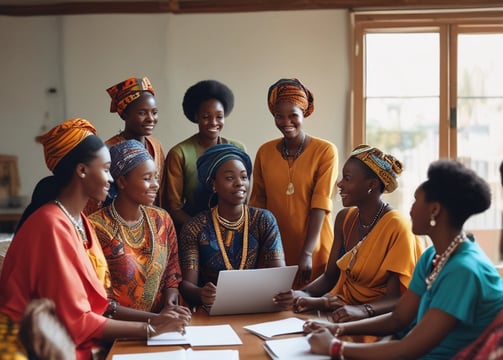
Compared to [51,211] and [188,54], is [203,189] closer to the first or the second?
[51,211]

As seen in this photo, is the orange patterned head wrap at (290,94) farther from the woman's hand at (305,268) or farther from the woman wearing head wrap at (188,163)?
the woman's hand at (305,268)

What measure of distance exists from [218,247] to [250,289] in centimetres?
44

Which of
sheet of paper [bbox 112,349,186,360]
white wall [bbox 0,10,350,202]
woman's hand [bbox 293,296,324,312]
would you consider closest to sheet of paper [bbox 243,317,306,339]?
woman's hand [bbox 293,296,324,312]

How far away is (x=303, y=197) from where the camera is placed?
3.67m

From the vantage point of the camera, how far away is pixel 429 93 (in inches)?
214

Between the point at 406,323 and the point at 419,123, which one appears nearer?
the point at 406,323

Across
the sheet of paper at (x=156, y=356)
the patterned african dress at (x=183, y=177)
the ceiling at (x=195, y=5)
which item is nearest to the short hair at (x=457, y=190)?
the sheet of paper at (x=156, y=356)

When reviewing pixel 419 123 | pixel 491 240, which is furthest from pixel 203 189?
pixel 491 240

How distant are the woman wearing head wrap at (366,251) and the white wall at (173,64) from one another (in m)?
2.36

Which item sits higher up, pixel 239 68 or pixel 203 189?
pixel 239 68

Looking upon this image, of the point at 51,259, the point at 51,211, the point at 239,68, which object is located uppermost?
the point at 239,68

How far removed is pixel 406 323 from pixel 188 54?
3517 millimetres

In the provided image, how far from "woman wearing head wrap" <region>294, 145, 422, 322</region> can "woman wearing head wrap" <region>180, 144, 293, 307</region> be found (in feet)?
0.97

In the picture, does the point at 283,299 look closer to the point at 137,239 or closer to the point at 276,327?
the point at 276,327
